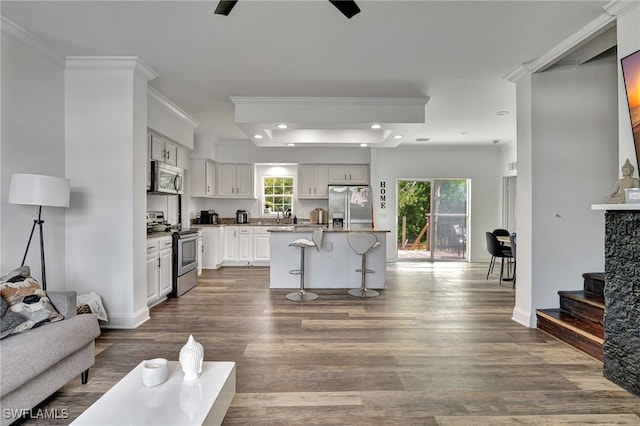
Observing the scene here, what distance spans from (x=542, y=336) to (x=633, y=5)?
281 centimetres

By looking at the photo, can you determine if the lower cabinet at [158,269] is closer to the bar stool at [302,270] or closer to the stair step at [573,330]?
the bar stool at [302,270]

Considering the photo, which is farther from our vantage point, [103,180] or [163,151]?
[163,151]

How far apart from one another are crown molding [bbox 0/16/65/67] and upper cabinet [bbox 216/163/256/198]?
4.23 m

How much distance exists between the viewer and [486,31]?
9.46 ft

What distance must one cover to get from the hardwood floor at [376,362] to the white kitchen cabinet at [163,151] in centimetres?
203

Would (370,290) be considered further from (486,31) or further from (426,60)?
(486,31)

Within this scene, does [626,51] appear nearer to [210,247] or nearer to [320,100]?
[320,100]

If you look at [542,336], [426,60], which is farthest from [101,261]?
[542,336]

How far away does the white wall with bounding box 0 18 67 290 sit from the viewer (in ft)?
9.04

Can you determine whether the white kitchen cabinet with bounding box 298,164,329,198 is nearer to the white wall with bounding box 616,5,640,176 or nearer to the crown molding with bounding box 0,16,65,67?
the crown molding with bounding box 0,16,65,67

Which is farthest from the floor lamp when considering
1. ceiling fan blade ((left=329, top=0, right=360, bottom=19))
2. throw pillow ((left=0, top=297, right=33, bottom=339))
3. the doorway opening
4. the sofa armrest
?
the doorway opening

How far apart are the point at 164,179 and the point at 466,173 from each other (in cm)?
653

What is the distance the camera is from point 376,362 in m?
2.71

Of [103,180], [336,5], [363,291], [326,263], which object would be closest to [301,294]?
[326,263]
